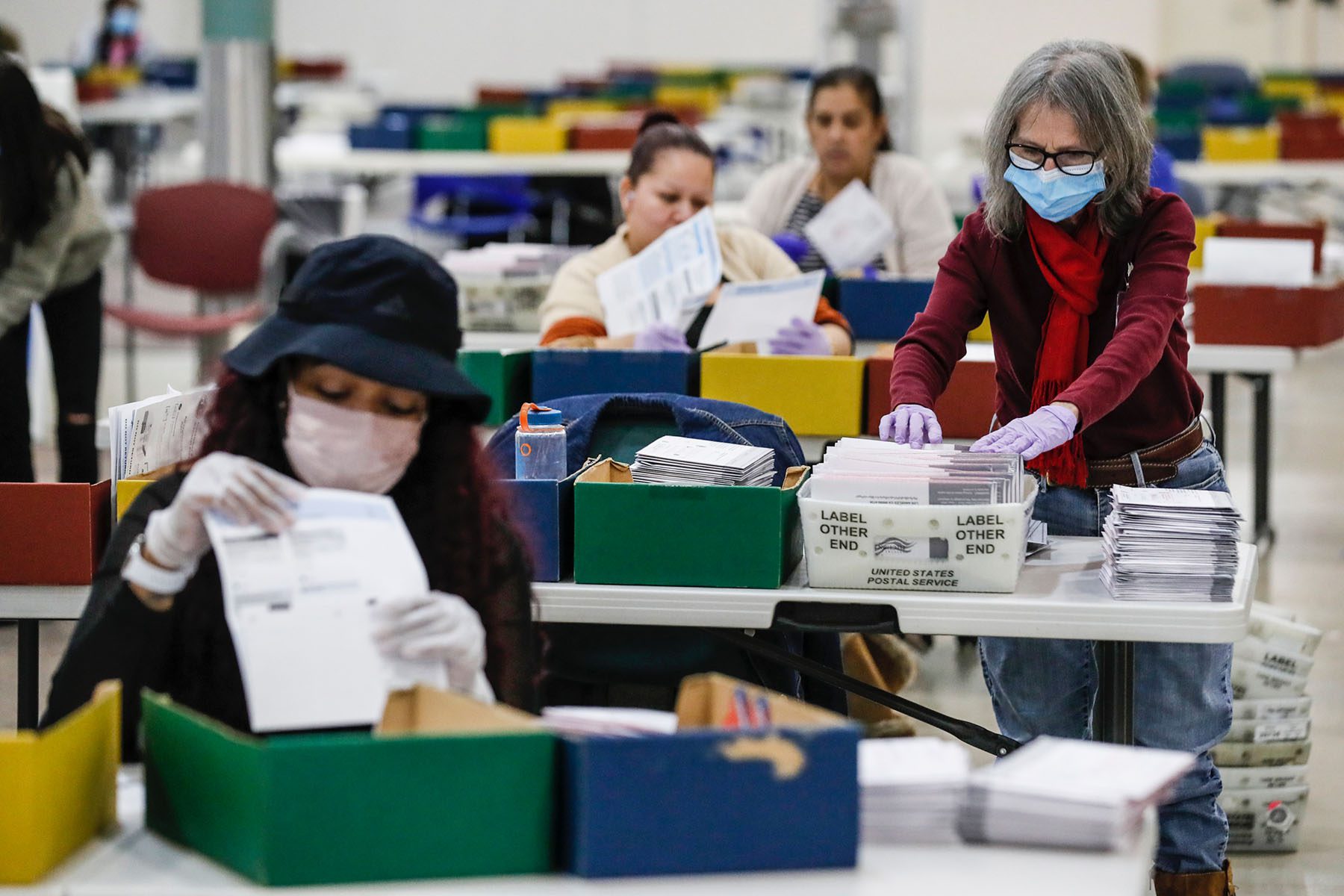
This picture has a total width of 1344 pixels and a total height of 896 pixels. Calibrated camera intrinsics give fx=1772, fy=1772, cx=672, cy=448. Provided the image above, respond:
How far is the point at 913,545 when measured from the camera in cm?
252

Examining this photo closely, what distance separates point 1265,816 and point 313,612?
2339 millimetres

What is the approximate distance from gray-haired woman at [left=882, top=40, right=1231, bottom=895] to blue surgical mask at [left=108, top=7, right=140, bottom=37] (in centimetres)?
1337

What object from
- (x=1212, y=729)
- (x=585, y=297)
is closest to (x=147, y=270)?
(x=585, y=297)

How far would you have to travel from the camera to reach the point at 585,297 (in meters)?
4.16

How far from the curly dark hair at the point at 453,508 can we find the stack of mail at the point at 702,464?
60 centimetres

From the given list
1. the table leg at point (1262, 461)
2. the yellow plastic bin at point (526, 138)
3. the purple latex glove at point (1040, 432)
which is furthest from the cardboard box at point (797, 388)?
the yellow plastic bin at point (526, 138)

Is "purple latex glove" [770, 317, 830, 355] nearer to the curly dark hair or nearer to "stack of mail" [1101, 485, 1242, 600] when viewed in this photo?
"stack of mail" [1101, 485, 1242, 600]

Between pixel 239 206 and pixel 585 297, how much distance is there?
3.41m

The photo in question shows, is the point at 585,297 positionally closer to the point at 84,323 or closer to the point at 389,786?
the point at 84,323

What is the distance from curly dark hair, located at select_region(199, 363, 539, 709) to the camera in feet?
6.26

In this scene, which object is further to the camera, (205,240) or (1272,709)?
(205,240)

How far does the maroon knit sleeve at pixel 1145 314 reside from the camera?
256 cm

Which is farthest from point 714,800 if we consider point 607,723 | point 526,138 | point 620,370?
point 526,138

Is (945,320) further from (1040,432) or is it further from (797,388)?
(797,388)
